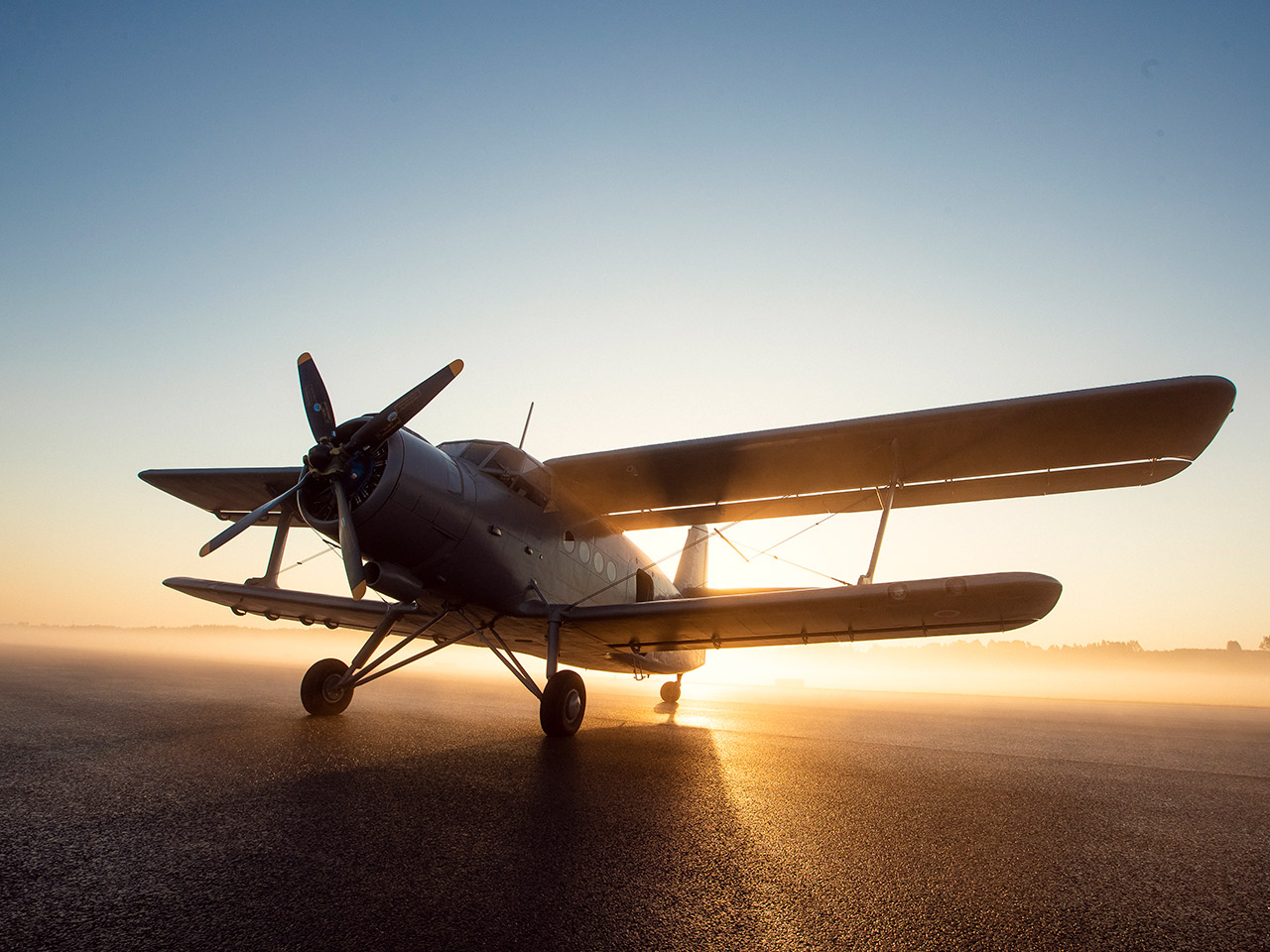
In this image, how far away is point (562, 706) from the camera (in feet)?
23.2

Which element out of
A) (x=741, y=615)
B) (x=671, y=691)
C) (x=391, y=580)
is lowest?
(x=671, y=691)

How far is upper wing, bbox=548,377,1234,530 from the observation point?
22.5 ft

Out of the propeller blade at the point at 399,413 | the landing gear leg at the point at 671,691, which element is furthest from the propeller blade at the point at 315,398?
the landing gear leg at the point at 671,691

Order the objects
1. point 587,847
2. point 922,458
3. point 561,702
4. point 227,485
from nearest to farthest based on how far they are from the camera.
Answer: point 587,847 < point 561,702 < point 922,458 < point 227,485

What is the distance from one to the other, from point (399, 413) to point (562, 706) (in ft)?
12.7

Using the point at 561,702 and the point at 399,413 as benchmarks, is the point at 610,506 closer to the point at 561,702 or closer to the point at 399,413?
the point at 561,702

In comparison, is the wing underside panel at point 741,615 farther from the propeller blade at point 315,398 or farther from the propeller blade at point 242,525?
the propeller blade at point 315,398

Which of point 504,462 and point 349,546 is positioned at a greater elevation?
point 504,462

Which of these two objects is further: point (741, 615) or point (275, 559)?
point (275, 559)

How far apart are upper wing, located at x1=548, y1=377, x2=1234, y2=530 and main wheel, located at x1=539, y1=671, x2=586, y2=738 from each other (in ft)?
10.3

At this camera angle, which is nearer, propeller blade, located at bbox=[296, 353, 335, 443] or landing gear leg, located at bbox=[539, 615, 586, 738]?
propeller blade, located at bbox=[296, 353, 335, 443]

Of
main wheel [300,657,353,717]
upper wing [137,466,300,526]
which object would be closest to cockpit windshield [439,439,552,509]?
upper wing [137,466,300,526]

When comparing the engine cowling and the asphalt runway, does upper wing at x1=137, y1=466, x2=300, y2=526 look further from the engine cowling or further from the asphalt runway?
the asphalt runway

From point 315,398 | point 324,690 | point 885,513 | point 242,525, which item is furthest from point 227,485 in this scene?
point 885,513
